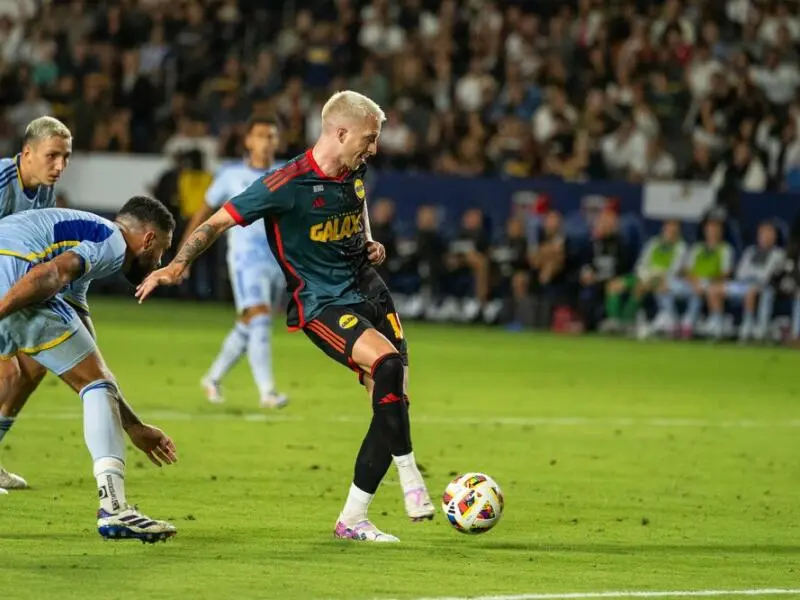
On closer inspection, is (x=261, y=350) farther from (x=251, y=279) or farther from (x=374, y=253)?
(x=374, y=253)

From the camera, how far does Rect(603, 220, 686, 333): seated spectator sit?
995 inches

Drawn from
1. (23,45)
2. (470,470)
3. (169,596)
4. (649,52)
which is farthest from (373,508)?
(23,45)

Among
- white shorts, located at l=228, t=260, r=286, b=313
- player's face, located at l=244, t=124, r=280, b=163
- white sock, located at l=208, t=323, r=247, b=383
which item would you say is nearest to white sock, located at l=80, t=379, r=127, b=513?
player's face, located at l=244, t=124, r=280, b=163

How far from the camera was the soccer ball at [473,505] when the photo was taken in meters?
9.25

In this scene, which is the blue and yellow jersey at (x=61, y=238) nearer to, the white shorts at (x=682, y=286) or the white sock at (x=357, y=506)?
the white sock at (x=357, y=506)

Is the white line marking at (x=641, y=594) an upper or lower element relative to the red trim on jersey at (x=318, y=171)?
lower

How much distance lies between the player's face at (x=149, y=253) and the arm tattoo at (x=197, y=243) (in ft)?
0.36

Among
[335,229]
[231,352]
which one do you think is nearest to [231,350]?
[231,352]

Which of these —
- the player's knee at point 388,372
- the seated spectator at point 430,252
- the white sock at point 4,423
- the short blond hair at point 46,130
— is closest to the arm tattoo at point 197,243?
the player's knee at point 388,372

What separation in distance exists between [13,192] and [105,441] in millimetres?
2334

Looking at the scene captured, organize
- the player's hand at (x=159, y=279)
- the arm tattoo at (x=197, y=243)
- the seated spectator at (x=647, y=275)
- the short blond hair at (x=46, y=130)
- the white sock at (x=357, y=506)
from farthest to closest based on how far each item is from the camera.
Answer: the seated spectator at (x=647, y=275)
the short blond hair at (x=46, y=130)
the white sock at (x=357, y=506)
the arm tattoo at (x=197, y=243)
the player's hand at (x=159, y=279)

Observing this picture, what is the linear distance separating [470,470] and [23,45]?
75.7 ft

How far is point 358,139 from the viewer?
9.16 m

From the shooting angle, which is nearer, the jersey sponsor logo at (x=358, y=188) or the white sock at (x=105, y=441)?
the white sock at (x=105, y=441)
